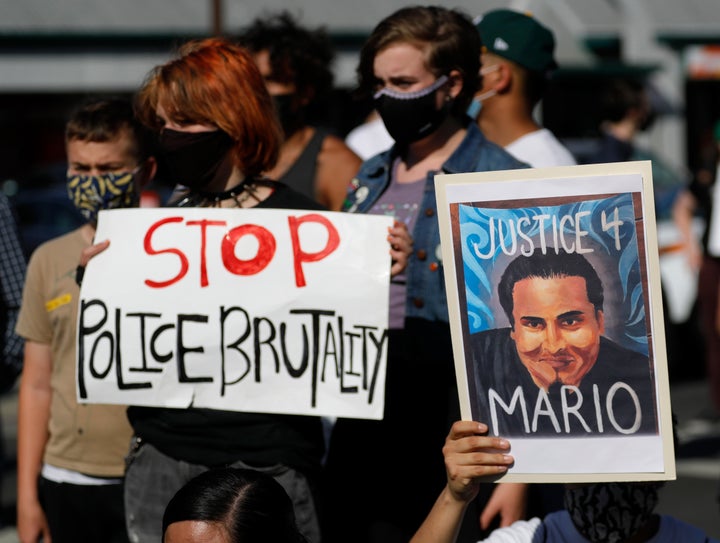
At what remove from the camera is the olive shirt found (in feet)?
12.1

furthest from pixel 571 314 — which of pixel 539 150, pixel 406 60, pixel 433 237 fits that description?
pixel 539 150

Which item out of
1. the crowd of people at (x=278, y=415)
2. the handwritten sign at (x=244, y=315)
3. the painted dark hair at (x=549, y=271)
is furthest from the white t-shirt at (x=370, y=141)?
the painted dark hair at (x=549, y=271)

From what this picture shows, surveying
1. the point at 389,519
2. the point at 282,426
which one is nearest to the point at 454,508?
the point at 282,426

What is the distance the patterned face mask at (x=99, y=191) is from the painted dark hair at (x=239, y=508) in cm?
143

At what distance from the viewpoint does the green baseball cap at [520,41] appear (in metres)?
4.32

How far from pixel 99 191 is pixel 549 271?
1.59m

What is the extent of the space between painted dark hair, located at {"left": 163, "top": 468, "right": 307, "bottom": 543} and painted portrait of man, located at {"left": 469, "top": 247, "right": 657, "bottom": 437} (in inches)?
18.7

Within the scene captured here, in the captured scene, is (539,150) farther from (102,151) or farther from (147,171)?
(102,151)

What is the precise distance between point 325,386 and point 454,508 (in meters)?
0.66

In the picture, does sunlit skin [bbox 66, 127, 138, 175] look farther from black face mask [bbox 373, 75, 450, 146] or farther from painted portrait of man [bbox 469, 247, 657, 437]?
painted portrait of man [bbox 469, 247, 657, 437]

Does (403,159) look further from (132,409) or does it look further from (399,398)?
(132,409)

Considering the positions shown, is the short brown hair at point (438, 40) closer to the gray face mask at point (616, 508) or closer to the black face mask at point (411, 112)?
the black face mask at point (411, 112)

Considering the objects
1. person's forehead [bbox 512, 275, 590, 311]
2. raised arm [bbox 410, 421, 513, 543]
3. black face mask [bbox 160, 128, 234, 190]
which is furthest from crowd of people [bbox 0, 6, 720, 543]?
person's forehead [bbox 512, 275, 590, 311]

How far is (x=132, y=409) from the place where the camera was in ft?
11.1
